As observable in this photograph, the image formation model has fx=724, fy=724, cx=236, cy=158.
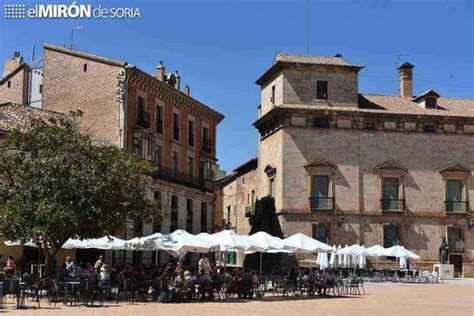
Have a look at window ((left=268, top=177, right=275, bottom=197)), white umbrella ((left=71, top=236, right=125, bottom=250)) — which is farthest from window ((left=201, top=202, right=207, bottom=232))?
white umbrella ((left=71, top=236, right=125, bottom=250))

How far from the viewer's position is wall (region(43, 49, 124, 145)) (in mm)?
42625

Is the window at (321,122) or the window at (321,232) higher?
the window at (321,122)

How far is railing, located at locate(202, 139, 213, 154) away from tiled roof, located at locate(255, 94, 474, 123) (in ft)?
25.5

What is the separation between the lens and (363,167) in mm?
48312

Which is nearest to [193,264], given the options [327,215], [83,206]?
[327,215]

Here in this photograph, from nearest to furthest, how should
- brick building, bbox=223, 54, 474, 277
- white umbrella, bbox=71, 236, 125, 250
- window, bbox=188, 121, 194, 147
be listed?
white umbrella, bbox=71, 236, 125, 250 < brick building, bbox=223, 54, 474, 277 < window, bbox=188, 121, 194, 147

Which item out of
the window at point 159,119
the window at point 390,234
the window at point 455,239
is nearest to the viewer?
the window at point 159,119

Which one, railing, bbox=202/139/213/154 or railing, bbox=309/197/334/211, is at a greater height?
railing, bbox=202/139/213/154

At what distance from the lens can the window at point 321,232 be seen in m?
47.1

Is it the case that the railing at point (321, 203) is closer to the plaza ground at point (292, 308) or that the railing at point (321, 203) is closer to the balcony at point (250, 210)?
the balcony at point (250, 210)

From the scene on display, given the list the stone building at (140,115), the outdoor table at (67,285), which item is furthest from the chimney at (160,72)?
the outdoor table at (67,285)

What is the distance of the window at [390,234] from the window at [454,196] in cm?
390

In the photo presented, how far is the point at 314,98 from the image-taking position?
4831 centimetres

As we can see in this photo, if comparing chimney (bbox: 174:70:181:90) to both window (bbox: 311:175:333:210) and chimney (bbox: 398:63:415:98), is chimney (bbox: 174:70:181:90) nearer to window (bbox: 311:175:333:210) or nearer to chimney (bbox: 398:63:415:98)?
window (bbox: 311:175:333:210)
